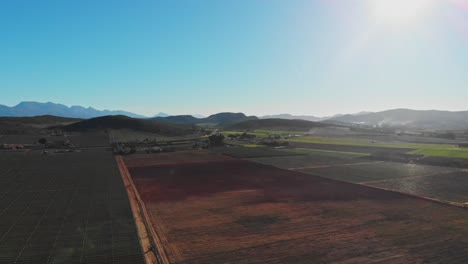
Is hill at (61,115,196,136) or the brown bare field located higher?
hill at (61,115,196,136)

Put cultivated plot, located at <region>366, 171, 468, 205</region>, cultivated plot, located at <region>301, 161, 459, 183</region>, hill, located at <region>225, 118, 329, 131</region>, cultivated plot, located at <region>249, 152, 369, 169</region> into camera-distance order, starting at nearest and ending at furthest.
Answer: cultivated plot, located at <region>366, 171, 468, 205</region> → cultivated plot, located at <region>301, 161, 459, 183</region> → cultivated plot, located at <region>249, 152, 369, 169</region> → hill, located at <region>225, 118, 329, 131</region>

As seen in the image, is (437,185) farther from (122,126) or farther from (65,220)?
(122,126)

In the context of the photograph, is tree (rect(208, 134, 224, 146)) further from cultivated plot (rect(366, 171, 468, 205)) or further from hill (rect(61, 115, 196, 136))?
cultivated plot (rect(366, 171, 468, 205))

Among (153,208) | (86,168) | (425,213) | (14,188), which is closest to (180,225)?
(153,208)

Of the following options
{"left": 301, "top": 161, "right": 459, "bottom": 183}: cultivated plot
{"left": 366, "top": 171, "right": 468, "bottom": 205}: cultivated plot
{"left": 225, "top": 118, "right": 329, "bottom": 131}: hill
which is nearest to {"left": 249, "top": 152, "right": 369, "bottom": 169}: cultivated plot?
{"left": 301, "top": 161, "right": 459, "bottom": 183}: cultivated plot

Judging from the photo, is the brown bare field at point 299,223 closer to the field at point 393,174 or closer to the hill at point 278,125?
the field at point 393,174

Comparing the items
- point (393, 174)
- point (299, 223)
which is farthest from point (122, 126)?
point (299, 223)
